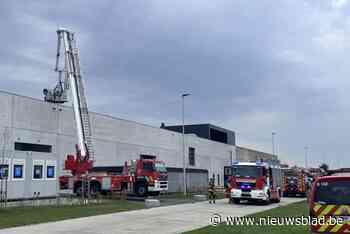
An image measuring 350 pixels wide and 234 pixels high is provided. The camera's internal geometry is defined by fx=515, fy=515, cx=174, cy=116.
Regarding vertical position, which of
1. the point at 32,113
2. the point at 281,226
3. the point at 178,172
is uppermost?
the point at 32,113

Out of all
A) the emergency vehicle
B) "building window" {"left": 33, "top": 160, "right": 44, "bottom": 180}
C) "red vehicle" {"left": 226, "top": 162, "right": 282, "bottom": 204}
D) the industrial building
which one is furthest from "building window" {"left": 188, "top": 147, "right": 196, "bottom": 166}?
"building window" {"left": 33, "top": 160, "right": 44, "bottom": 180}

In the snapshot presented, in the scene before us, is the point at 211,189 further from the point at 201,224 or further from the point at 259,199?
the point at 201,224

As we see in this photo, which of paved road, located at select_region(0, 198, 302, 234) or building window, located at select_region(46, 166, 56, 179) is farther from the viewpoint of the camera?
building window, located at select_region(46, 166, 56, 179)

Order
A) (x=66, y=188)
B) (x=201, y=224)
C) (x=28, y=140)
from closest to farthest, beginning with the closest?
(x=201, y=224) < (x=66, y=188) < (x=28, y=140)

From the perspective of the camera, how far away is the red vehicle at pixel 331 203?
34.4 ft

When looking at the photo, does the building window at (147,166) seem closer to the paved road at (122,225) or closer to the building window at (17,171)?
the building window at (17,171)

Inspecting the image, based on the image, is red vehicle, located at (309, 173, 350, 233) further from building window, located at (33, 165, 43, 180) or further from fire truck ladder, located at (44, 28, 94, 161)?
fire truck ladder, located at (44, 28, 94, 161)

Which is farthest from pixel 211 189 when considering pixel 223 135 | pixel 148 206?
pixel 223 135

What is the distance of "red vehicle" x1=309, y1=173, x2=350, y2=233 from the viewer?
1049 centimetres

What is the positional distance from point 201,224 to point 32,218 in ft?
21.8

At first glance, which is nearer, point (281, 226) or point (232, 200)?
point (281, 226)

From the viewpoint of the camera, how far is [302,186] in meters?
49.1

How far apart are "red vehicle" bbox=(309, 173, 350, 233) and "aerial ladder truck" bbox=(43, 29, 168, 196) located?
23.9m

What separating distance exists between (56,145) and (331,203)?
129ft
